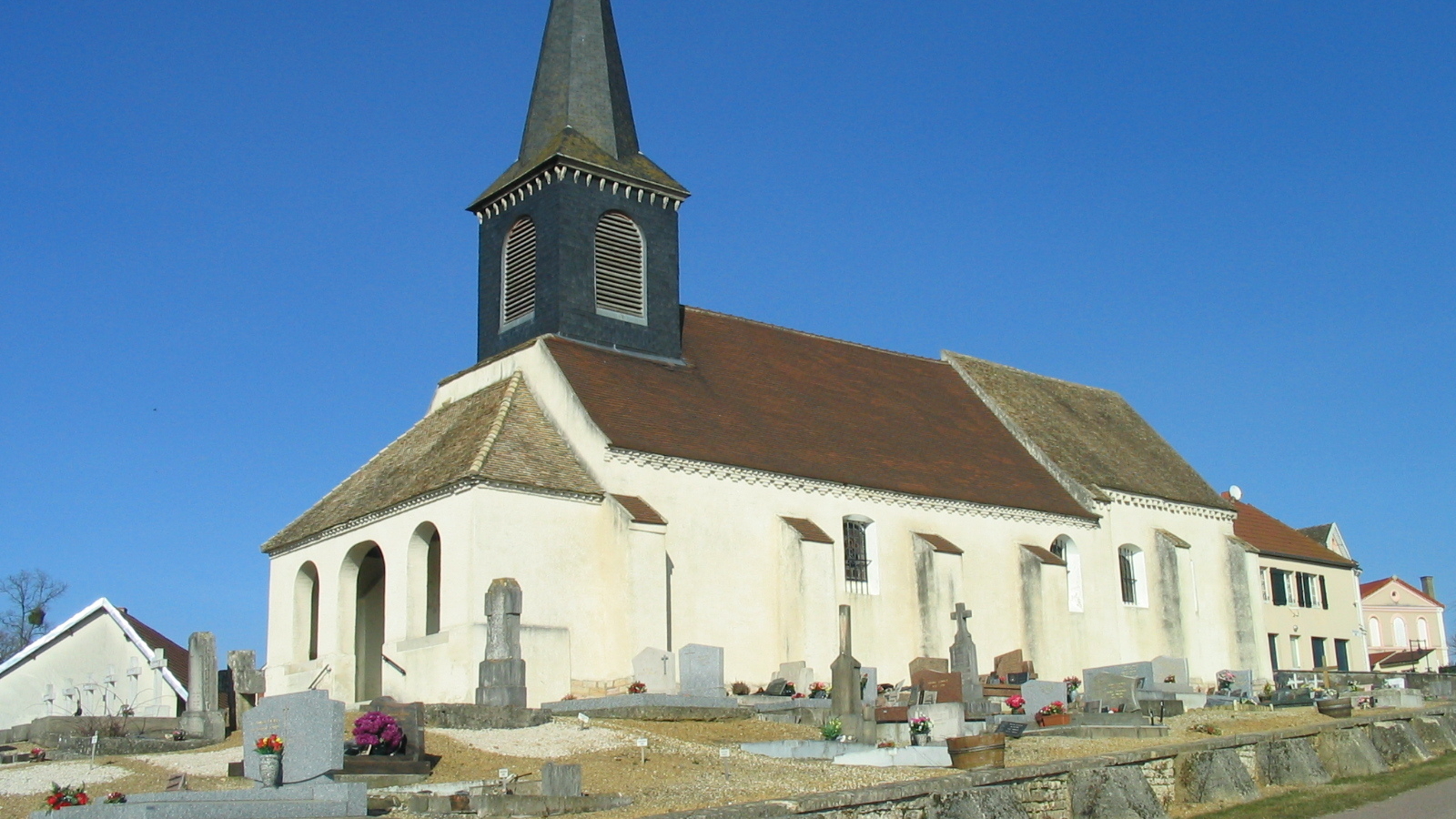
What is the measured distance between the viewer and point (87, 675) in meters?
35.3

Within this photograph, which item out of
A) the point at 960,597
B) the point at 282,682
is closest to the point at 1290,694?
the point at 960,597

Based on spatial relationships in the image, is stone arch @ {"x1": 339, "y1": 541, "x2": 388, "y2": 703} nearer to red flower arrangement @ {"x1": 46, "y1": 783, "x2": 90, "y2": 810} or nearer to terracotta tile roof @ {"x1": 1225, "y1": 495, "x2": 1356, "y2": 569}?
red flower arrangement @ {"x1": 46, "y1": 783, "x2": 90, "y2": 810}

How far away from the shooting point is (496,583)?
76.9 feet

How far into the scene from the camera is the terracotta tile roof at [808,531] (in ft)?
95.1

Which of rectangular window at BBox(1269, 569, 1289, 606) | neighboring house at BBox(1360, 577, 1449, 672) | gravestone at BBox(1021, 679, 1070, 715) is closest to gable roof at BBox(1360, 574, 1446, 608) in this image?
neighboring house at BBox(1360, 577, 1449, 672)

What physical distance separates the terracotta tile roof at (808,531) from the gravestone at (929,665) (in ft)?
10.2

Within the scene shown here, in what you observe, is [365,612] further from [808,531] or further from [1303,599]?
[1303,599]

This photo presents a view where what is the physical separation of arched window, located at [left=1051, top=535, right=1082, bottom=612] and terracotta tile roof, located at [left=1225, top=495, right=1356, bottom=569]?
12.4 meters

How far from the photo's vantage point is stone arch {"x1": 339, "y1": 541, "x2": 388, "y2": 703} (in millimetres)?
29359

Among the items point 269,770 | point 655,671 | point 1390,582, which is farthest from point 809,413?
point 1390,582

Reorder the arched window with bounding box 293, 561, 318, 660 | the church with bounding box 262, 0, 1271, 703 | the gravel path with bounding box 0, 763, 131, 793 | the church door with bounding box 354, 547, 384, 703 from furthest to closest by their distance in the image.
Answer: the arched window with bounding box 293, 561, 318, 660 < the church door with bounding box 354, 547, 384, 703 < the church with bounding box 262, 0, 1271, 703 < the gravel path with bounding box 0, 763, 131, 793

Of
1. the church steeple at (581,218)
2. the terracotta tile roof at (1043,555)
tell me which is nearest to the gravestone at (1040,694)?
the terracotta tile roof at (1043,555)

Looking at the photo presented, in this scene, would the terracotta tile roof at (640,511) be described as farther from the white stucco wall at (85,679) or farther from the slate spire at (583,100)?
the white stucco wall at (85,679)

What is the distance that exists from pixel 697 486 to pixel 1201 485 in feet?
62.3
